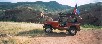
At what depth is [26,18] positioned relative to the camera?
72.6 meters

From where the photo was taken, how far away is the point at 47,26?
76.9 ft

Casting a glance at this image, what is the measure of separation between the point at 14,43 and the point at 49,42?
2795mm

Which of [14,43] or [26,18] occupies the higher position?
[14,43]

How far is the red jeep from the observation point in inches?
904

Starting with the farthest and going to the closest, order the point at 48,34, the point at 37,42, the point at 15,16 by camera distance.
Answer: the point at 15,16, the point at 48,34, the point at 37,42

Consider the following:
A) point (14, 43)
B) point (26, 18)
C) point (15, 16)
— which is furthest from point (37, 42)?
point (15, 16)

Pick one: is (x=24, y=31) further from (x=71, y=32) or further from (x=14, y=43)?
(x=14, y=43)

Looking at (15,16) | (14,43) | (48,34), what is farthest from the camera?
(15,16)

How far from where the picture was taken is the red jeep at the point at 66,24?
2297cm

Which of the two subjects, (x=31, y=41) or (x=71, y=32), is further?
(x=71, y=32)

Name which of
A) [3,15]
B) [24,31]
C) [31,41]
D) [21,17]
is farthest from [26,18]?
[31,41]

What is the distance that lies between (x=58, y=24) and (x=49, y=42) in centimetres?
505

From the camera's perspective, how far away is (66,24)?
23.1 meters

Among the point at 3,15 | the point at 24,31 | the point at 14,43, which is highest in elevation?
the point at 14,43
